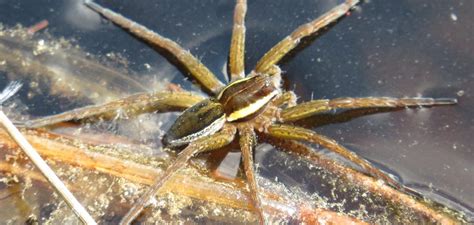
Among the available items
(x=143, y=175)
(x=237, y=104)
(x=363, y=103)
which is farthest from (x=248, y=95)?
(x=143, y=175)

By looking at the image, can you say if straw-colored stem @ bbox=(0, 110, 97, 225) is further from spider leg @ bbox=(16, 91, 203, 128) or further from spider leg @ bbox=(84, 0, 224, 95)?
spider leg @ bbox=(84, 0, 224, 95)

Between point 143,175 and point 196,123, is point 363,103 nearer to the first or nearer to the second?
point 196,123

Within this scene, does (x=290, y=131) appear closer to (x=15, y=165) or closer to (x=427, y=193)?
(x=427, y=193)

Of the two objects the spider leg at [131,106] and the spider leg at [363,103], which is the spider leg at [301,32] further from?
the spider leg at [131,106]

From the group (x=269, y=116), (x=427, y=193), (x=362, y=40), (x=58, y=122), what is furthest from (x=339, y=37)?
(x=58, y=122)

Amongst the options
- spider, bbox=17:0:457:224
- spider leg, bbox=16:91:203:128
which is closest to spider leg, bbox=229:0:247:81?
spider, bbox=17:0:457:224
